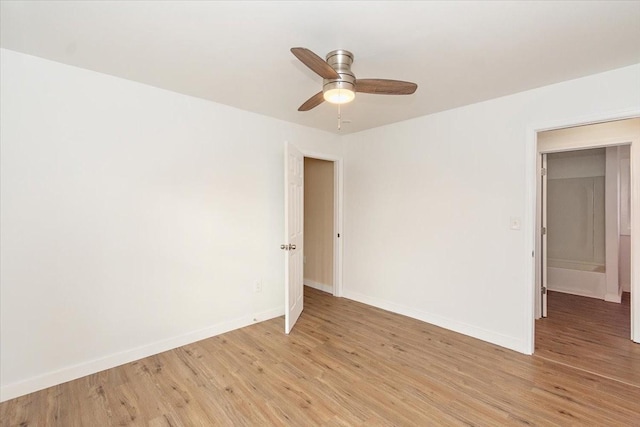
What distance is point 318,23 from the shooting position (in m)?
1.72

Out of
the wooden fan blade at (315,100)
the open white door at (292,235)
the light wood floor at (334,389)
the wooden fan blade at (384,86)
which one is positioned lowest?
the light wood floor at (334,389)

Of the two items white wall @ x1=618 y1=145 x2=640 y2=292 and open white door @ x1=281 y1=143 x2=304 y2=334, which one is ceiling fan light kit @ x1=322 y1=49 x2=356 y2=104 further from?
white wall @ x1=618 y1=145 x2=640 y2=292

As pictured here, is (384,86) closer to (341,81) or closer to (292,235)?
(341,81)

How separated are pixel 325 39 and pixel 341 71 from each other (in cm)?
21

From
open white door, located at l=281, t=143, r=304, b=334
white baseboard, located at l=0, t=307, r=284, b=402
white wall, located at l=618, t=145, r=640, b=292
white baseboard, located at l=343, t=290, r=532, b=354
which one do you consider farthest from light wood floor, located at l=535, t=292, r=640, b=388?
white baseboard, located at l=0, t=307, r=284, b=402

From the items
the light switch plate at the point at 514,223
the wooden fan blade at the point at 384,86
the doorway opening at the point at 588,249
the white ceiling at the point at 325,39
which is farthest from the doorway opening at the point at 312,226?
the doorway opening at the point at 588,249

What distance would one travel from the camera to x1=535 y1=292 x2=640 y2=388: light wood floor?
2533mm

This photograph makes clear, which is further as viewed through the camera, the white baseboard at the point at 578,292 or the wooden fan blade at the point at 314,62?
the white baseboard at the point at 578,292

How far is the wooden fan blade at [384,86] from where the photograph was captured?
1.94 meters

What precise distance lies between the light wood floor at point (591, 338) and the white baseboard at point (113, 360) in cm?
301

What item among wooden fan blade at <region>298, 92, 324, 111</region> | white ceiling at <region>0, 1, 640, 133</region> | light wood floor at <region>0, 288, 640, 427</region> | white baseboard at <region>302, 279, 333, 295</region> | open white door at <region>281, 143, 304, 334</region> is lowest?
light wood floor at <region>0, 288, 640, 427</region>

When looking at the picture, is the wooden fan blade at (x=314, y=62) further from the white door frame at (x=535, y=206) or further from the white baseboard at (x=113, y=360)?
the white baseboard at (x=113, y=360)

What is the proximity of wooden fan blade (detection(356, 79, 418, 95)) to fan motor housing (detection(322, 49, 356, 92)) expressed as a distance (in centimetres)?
7

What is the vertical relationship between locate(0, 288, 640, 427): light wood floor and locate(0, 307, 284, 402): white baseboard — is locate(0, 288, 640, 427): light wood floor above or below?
below
